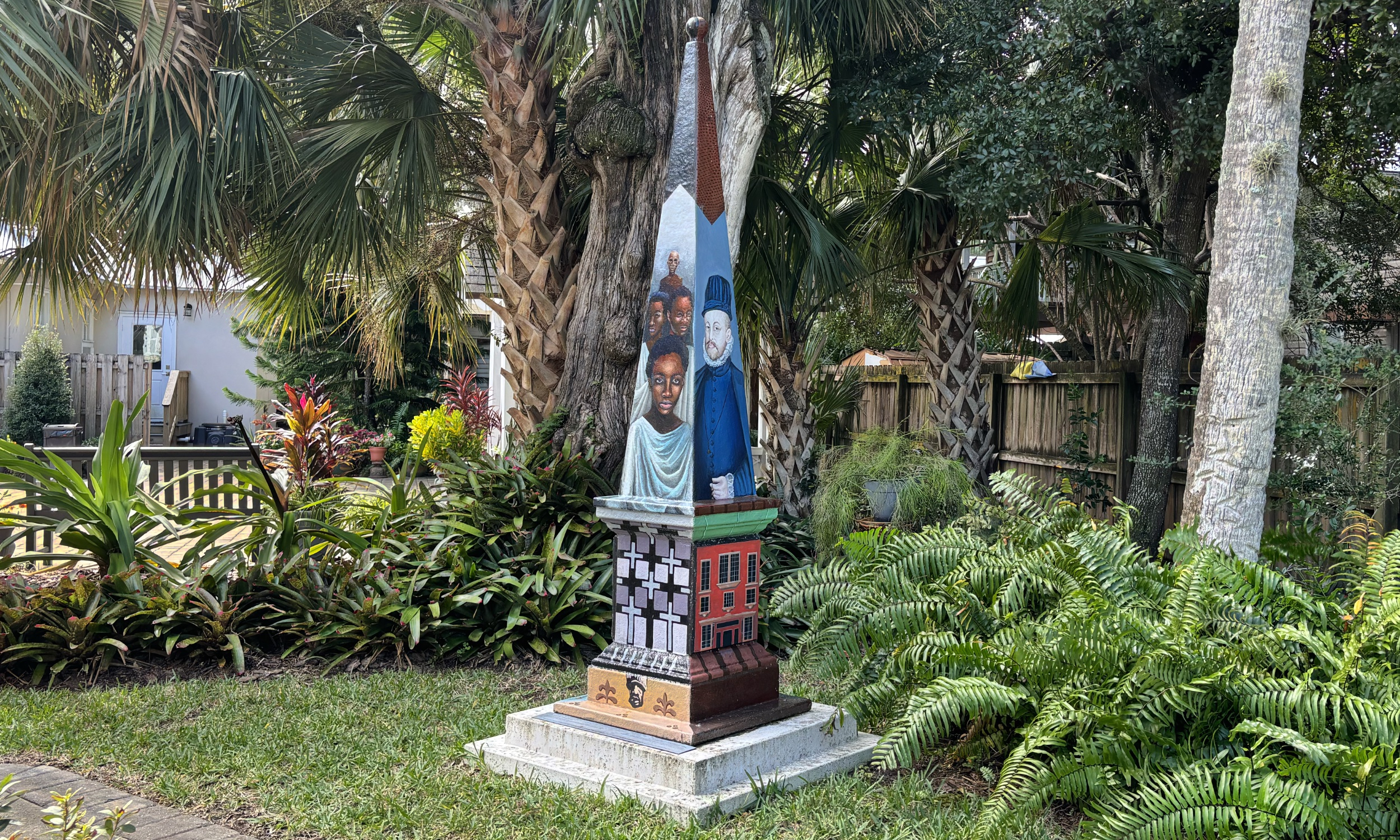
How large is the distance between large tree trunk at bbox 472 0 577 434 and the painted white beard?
3445mm

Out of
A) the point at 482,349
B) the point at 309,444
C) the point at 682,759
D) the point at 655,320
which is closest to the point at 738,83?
the point at 655,320

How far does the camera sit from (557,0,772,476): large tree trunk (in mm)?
7414

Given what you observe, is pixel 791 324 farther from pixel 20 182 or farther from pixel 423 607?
pixel 20 182

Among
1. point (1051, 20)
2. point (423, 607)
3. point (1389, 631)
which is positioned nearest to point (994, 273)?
point (1051, 20)

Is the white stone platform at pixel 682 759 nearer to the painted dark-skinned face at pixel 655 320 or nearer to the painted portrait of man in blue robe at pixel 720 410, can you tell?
the painted portrait of man in blue robe at pixel 720 410

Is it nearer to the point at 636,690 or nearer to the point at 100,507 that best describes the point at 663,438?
the point at 636,690

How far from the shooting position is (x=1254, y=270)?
18.4 feet

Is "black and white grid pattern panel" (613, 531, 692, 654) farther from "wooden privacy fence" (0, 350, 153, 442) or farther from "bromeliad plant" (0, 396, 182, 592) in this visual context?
"wooden privacy fence" (0, 350, 153, 442)

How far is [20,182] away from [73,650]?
3.64m

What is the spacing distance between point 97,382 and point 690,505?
1991 centimetres

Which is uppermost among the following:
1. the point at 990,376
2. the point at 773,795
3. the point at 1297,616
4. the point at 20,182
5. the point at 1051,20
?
the point at 1051,20

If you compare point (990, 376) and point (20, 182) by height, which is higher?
point (20, 182)

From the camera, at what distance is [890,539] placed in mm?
5473

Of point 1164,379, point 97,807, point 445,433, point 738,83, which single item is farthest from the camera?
point 445,433
